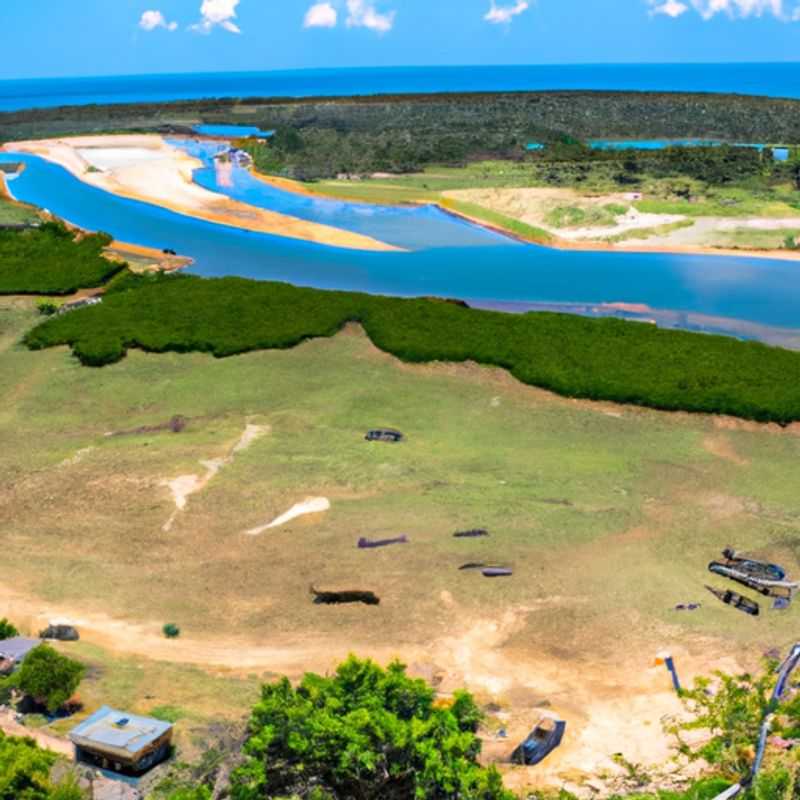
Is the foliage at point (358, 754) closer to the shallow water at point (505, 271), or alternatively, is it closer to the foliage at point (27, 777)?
the foliage at point (27, 777)

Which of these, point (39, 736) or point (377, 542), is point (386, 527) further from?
point (39, 736)

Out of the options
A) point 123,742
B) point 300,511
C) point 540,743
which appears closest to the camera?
point 123,742

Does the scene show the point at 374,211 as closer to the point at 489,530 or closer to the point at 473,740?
the point at 489,530

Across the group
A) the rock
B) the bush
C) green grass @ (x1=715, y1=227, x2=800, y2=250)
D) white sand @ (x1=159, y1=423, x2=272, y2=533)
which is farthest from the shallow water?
the rock

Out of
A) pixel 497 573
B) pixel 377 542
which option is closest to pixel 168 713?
pixel 377 542

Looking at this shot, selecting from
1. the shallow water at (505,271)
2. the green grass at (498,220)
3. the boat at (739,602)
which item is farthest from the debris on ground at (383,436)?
the green grass at (498,220)
